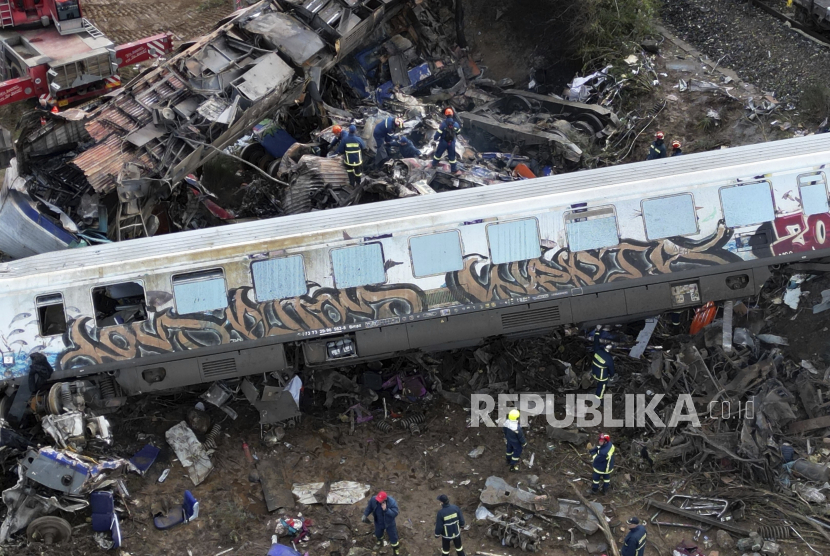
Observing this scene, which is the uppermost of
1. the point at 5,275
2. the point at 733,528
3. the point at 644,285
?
the point at 5,275

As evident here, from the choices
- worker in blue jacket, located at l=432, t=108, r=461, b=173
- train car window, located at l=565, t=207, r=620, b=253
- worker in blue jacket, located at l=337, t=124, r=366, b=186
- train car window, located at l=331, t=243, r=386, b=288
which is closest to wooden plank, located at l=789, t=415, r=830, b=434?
train car window, located at l=565, t=207, r=620, b=253

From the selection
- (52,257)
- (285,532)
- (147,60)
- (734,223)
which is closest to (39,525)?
(285,532)

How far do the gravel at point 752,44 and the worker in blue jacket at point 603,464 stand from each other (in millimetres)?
9666

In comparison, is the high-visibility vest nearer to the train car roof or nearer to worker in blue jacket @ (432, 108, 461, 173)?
worker in blue jacket @ (432, 108, 461, 173)

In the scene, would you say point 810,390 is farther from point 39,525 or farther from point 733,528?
point 39,525

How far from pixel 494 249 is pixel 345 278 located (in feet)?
6.55

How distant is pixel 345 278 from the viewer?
39.2 ft

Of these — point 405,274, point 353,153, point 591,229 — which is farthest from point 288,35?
point 591,229

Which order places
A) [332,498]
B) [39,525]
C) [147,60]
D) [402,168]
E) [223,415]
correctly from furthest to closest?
[147,60]
[402,168]
[223,415]
[332,498]
[39,525]

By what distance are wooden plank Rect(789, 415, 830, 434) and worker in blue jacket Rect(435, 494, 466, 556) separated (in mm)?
4651

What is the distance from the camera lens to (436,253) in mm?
12008

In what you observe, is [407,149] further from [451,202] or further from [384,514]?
[384,514]

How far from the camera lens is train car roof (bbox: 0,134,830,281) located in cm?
1208

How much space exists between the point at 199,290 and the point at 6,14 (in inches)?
434
